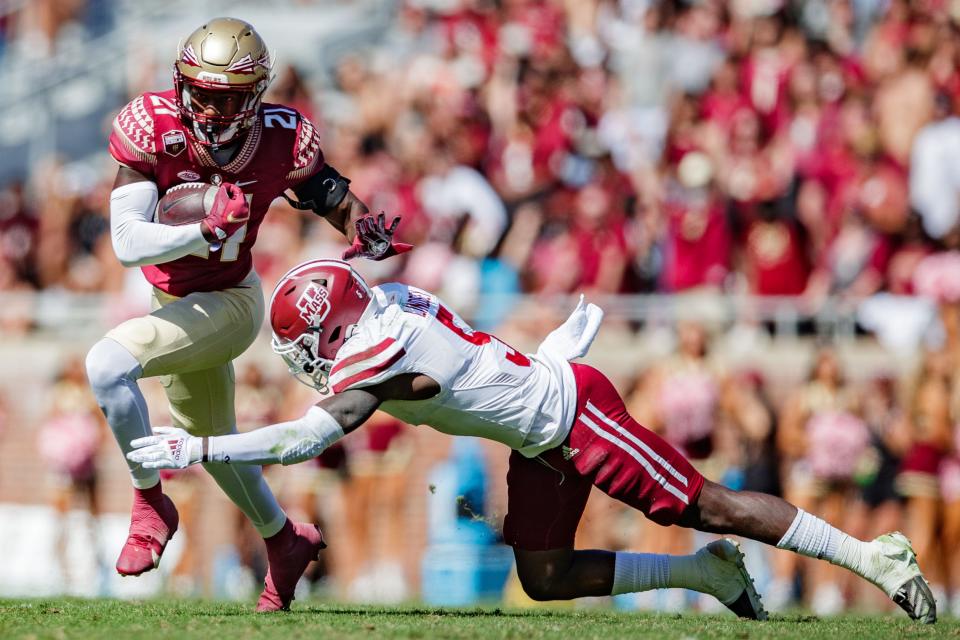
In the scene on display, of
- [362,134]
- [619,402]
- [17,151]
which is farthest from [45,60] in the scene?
Result: [619,402]

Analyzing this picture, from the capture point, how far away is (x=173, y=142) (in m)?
6.58

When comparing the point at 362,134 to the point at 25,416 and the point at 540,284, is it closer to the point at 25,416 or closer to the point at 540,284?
the point at 540,284

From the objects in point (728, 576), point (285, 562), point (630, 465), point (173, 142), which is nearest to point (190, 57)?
point (173, 142)

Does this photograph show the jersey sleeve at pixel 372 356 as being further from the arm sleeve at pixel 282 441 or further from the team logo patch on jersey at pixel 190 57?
the team logo patch on jersey at pixel 190 57

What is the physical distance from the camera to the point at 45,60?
55.6ft

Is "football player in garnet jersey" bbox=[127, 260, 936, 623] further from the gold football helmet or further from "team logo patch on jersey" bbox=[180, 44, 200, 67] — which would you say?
"team logo patch on jersey" bbox=[180, 44, 200, 67]

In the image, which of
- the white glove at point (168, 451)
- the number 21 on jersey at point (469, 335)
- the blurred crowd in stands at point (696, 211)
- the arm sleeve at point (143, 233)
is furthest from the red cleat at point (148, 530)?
the blurred crowd in stands at point (696, 211)

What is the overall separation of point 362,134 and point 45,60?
497 centimetres

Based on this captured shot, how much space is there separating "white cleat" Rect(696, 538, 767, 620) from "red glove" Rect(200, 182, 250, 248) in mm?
2514

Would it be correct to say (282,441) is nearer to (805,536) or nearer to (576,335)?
(576,335)

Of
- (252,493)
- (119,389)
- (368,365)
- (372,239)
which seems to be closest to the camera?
(368,365)

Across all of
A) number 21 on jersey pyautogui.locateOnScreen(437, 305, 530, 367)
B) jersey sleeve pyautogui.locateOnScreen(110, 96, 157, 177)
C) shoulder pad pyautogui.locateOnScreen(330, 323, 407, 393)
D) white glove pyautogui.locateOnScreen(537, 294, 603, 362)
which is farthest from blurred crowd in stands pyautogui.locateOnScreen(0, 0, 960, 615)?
jersey sleeve pyautogui.locateOnScreen(110, 96, 157, 177)

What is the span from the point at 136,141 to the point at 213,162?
35cm

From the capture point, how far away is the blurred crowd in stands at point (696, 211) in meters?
10.8
